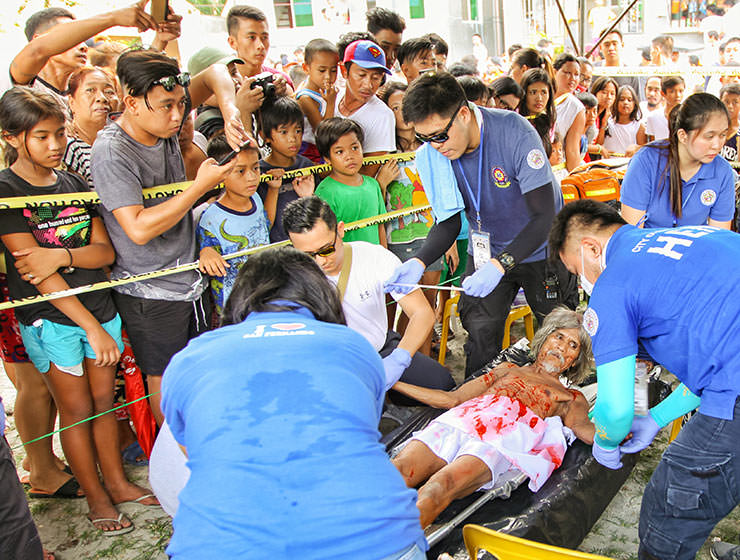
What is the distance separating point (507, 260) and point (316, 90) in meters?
2.04

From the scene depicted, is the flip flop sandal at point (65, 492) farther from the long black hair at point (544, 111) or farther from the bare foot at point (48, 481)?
the long black hair at point (544, 111)

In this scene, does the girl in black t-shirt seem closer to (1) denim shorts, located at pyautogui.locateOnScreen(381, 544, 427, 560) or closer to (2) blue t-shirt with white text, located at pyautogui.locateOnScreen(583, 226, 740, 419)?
(1) denim shorts, located at pyautogui.locateOnScreen(381, 544, 427, 560)

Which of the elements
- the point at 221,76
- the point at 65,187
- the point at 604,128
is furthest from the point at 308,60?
the point at 604,128

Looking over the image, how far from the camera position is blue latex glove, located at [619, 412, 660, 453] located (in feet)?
7.14

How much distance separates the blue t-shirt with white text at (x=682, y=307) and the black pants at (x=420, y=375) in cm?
143

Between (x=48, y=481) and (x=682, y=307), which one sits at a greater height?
(x=682, y=307)

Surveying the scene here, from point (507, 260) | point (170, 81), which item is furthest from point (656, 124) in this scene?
point (170, 81)

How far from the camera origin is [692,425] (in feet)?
6.14

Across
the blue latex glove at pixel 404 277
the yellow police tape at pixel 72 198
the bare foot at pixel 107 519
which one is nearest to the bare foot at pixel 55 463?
the bare foot at pixel 107 519

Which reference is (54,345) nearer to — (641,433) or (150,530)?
(150,530)

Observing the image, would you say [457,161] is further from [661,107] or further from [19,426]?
[661,107]

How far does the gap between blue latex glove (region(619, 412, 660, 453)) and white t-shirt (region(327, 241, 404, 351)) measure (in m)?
1.25

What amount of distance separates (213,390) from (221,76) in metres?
2.49

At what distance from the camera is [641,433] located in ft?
7.16
